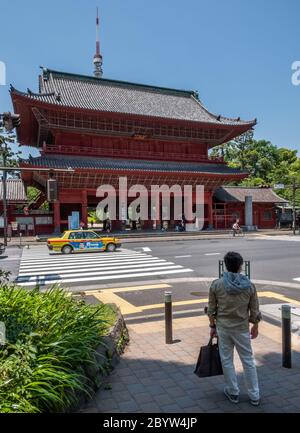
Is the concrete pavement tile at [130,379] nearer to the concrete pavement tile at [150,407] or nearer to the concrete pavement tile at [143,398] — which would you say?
the concrete pavement tile at [143,398]

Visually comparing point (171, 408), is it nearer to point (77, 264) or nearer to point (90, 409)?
point (90, 409)

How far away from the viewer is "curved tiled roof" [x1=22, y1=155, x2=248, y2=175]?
29656mm

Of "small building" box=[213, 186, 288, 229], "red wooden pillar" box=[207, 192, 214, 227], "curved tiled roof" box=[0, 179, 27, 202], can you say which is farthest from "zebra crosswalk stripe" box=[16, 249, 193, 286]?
"small building" box=[213, 186, 288, 229]

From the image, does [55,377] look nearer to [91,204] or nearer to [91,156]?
[91,156]

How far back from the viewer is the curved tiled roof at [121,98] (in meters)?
32.9

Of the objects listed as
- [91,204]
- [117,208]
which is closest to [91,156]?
[117,208]

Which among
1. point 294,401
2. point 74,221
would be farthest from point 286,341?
point 74,221

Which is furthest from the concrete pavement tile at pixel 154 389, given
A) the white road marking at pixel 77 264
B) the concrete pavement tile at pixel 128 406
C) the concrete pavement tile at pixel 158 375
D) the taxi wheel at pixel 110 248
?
the taxi wheel at pixel 110 248

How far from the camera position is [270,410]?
389 centimetres

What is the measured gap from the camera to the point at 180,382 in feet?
15.1

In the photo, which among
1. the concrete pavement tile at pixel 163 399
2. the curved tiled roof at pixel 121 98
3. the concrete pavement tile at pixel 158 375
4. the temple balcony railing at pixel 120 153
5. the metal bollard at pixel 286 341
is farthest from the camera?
the curved tiled roof at pixel 121 98

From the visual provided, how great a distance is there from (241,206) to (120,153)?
15949 millimetres

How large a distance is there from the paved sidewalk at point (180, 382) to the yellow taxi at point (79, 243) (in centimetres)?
1496
